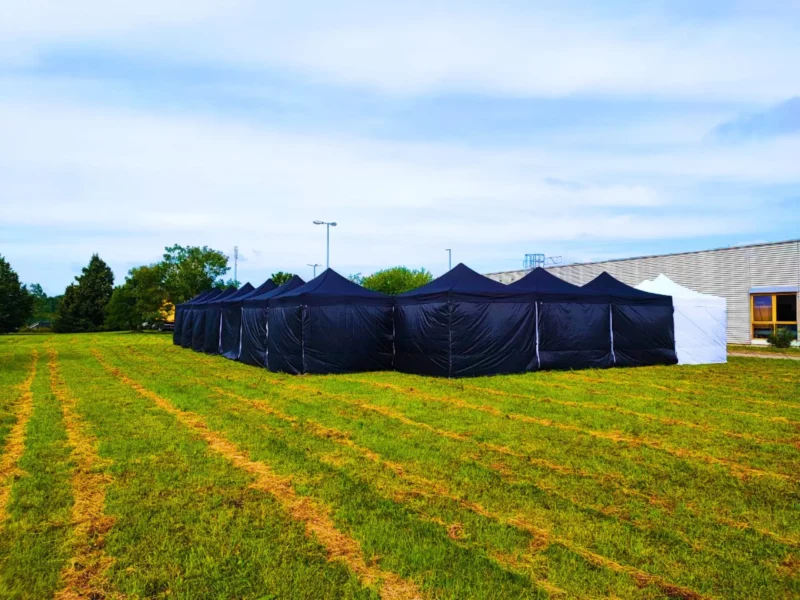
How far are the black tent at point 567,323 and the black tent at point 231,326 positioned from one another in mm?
9096

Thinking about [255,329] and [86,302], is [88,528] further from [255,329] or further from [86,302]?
[86,302]

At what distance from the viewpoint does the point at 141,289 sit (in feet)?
Answer: 153

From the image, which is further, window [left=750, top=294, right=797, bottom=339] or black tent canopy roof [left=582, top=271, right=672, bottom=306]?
window [left=750, top=294, right=797, bottom=339]

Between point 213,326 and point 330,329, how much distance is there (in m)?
8.81

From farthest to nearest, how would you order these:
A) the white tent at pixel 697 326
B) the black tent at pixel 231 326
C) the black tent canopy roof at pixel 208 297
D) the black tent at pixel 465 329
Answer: the black tent canopy roof at pixel 208 297 < the black tent at pixel 231 326 < the white tent at pixel 697 326 < the black tent at pixel 465 329

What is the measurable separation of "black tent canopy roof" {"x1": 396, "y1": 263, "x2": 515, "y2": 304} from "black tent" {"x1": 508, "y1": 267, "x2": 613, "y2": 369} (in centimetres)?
63

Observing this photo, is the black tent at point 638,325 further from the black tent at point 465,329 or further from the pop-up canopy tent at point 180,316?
the pop-up canopy tent at point 180,316

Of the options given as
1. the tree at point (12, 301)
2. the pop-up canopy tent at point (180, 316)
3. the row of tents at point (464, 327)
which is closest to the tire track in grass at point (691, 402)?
the row of tents at point (464, 327)

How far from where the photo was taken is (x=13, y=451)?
5.78 m

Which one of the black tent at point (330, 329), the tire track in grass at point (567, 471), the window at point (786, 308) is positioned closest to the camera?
the tire track in grass at point (567, 471)

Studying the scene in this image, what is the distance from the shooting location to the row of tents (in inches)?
501

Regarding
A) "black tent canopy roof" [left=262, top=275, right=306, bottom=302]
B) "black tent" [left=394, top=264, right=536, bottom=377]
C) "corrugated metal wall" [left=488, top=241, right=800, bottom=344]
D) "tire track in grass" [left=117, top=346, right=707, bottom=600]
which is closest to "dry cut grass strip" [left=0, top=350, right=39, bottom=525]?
"tire track in grass" [left=117, top=346, right=707, bottom=600]

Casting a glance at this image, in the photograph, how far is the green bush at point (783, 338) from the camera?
21544 millimetres

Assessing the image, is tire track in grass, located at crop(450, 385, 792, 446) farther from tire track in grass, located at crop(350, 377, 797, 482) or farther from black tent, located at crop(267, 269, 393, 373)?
black tent, located at crop(267, 269, 393, 373)
